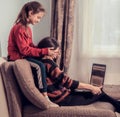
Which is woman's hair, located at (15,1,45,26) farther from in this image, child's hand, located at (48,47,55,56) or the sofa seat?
the sofa seat

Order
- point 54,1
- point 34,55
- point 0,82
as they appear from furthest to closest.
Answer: point 54,1 < point 34,55 < point 0,82

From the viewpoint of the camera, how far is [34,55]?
225cm

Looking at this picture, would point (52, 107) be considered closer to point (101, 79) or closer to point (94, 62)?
point (101, 79)

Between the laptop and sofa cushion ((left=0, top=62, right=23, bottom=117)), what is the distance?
164 cm

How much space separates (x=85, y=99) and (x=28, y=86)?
600 mm

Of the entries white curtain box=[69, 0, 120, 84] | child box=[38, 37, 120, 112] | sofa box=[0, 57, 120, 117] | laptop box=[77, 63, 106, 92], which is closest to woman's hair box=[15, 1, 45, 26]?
child box=[38, 37, 120, 112]

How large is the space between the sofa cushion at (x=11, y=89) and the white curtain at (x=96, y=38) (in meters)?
1.73

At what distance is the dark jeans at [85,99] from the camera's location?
212 cm

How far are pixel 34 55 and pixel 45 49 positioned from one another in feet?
0.48

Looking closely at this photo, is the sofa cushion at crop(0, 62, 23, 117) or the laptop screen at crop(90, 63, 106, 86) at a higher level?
the sofa cushion at crop(0, 62, 23, 117)

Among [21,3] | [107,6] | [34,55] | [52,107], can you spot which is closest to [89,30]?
[107,6]

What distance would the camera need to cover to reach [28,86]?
5.88 ft

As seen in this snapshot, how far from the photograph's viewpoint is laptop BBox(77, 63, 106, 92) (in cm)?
328

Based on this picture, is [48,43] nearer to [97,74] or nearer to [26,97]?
[26,97]
